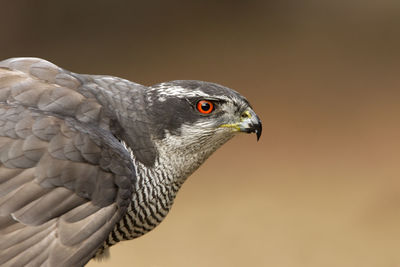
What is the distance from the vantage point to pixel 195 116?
127 inches

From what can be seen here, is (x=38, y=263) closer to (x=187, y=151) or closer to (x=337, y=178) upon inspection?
(x=187, y=151)

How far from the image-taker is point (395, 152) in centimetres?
698

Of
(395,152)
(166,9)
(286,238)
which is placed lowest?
(286,238)

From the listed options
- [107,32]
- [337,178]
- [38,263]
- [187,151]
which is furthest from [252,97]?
[38,263]

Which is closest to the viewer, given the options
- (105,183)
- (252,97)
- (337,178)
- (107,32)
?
(105,183)

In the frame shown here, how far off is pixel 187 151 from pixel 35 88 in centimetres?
86

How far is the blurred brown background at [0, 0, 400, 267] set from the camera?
601 cm

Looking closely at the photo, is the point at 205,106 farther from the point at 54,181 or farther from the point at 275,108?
the point at 275,108

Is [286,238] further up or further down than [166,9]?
further down

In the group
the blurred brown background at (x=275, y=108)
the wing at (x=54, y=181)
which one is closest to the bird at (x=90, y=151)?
the wing at (x=54, y=181)

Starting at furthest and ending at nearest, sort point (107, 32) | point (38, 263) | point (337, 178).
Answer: point (107, 32)
point (337, 178)
point (38, 263)

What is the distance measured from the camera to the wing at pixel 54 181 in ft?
9.23

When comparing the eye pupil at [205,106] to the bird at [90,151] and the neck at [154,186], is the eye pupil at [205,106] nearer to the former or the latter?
the bird at [90,151]

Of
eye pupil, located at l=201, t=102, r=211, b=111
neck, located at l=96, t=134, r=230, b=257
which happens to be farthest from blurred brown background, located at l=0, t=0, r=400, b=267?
eye pupil, located at l=201, t=102, r=211, b=111
